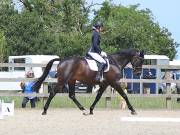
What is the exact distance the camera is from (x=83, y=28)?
2275 inches

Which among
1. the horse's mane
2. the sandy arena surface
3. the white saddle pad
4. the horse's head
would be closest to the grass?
the horse's head

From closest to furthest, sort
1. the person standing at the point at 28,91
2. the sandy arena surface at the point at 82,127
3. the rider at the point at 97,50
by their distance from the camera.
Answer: the sandy arena surface at the point at 82,127, the rider at the point at 97,50, the person standing at the point at 28,91

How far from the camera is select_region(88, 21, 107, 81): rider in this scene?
16359mm

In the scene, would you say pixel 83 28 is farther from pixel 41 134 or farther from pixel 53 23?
pixel 41 134

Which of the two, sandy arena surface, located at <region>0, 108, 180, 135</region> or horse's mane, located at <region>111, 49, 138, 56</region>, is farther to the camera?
horse's mane, located at <region>111, 49, 138, 56</region>

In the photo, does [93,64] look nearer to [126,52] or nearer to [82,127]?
[126,52]

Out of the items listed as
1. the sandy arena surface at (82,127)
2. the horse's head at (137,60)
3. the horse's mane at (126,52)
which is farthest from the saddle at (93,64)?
the sandy arena surface at (82,127)

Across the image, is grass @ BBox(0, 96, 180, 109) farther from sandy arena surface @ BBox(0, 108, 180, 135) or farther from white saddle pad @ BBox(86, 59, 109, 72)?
sandy arena surface @ BBox(0, 108, 180, 135)

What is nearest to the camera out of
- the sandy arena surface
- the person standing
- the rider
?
the sandy arena surface

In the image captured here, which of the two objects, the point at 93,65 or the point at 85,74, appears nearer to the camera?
the point at 93,65

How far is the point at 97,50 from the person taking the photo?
1669 centimetres

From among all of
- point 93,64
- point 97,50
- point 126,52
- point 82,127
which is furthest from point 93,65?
point 82,127

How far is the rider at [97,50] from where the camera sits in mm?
16359

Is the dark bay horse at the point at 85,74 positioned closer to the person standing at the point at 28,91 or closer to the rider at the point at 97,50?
the rider at the point at 97,50
